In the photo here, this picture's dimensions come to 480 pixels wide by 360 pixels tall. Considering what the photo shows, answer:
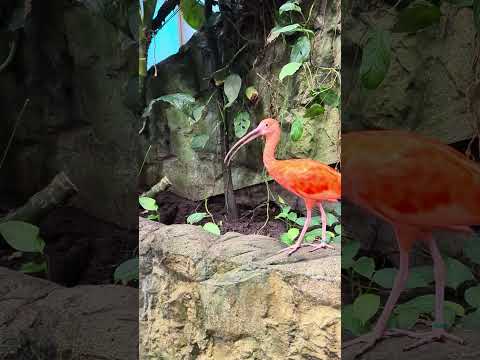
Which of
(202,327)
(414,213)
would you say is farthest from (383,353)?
(202,327)

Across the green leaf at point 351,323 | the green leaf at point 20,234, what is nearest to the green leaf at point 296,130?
the green leaf at point 351,323

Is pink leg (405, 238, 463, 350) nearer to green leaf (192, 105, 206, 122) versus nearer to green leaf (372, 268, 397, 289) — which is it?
green leaf (372, 268, 397, 289)

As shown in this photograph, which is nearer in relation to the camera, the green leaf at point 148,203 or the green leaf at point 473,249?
the green leaf at point 473,249

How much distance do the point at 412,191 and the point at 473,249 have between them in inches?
6.0

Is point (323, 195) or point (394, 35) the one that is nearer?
point (394, 35)

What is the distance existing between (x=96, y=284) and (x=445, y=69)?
3.21ft

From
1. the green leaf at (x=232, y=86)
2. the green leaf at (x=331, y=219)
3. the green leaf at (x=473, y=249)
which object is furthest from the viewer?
the green leaf at (x=232, y=86)

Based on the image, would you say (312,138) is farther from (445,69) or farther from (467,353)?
(467,353)

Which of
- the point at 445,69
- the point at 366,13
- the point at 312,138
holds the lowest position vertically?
the point at 312,138

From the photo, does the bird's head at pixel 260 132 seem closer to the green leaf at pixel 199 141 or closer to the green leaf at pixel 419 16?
the green leaf at pixel 199 141

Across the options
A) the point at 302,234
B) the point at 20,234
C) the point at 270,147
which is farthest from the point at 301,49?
the point at 20,234

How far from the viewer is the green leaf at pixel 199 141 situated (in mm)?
1290

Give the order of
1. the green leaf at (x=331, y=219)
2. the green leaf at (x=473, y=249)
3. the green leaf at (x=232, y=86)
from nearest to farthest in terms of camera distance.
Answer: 1. the green leaf at (x=473, y=249)
2. the green leaf at (x=331, y=219)
3. the green leaf at (x=232, y=86)

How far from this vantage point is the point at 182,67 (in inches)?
51.0
